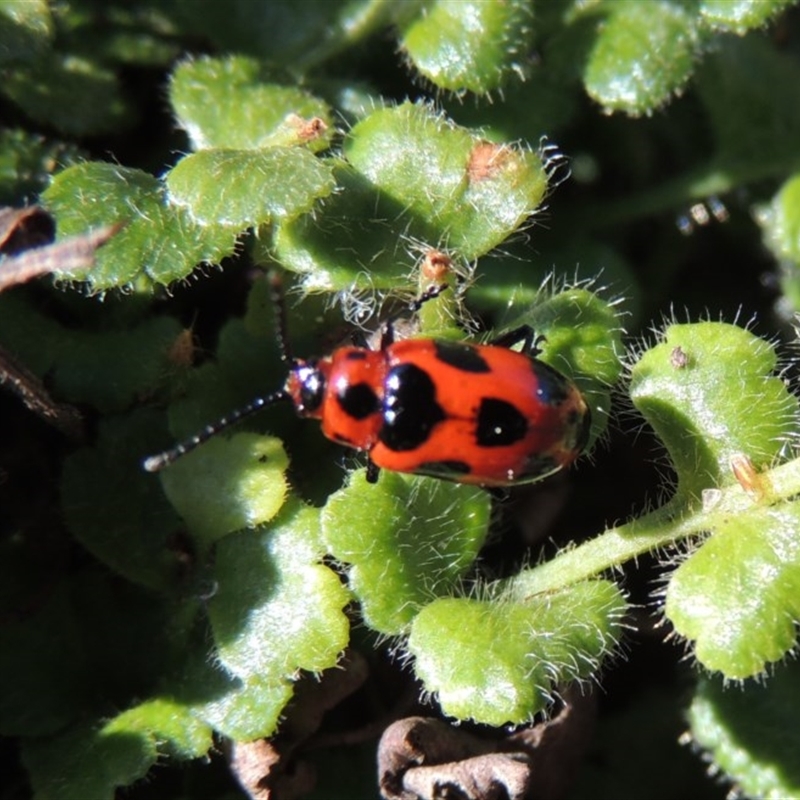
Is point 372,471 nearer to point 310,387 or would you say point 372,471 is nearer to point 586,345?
point 310,387

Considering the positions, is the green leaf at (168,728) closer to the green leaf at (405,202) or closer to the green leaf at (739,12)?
the green leaf at (405,202)

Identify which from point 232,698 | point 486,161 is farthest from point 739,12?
point 232,698

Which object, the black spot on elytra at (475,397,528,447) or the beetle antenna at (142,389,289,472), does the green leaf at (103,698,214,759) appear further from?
the black spot on elytra at (475,397,528,447)

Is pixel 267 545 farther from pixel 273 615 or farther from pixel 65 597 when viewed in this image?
pixel 65 597

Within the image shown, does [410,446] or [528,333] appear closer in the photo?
[410,446]

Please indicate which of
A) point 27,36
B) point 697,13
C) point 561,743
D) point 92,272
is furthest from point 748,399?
point 27,36

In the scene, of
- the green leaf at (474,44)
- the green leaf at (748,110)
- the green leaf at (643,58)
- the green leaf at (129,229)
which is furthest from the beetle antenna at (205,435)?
the green leaf at (748,110)
